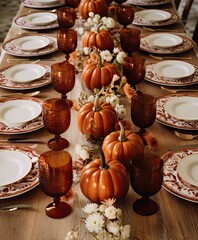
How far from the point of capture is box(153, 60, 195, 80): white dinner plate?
189 centimetres

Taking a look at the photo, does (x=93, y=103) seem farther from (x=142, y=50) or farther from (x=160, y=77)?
(x=142, y=50)

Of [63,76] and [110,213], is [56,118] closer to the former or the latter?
[63,76]

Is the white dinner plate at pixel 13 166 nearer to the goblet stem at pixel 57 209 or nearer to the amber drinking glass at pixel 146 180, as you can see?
the goblet stem at pixel 57 209

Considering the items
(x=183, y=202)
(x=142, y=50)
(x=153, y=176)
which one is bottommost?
(x=142, y=50)

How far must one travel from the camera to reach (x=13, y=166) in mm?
1321

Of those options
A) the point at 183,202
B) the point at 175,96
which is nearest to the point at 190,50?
the point at 175,96

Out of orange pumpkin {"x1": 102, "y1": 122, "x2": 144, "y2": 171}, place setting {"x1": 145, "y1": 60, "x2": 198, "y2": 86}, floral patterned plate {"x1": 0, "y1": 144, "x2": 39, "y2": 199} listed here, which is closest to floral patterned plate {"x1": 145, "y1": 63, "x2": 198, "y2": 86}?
place setting {"x1": 145, "y1": 60, "x2": 198, "y2": 86}

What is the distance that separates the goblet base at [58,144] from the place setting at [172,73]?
53 centimetres

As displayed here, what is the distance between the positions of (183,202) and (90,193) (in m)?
0.24

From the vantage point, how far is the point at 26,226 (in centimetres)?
114

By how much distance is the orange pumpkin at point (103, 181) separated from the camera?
3.78 ft

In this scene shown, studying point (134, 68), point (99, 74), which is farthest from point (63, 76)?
point (134, 68)

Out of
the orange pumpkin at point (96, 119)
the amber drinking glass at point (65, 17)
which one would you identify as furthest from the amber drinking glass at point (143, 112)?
the amber drinking glass at point (65, 17)

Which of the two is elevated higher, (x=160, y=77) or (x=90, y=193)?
(x=90, y=193)
